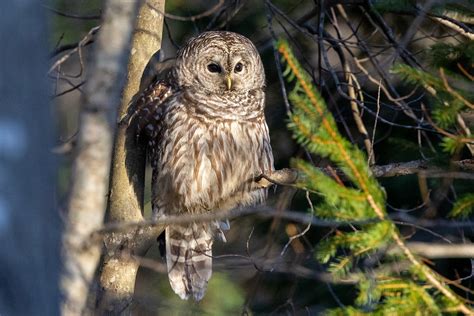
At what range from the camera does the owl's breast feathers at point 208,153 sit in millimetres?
5746

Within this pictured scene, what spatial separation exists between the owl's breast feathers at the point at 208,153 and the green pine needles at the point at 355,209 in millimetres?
2691

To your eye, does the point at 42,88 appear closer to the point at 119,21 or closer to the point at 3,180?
the point at 3,180

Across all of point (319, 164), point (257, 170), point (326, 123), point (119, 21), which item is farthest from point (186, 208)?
point (326, 123)

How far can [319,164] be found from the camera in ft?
17.9

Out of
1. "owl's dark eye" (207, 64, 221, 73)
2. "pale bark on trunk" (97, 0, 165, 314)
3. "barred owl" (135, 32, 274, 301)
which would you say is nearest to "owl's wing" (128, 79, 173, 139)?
"barred owl" (135, 32, 274, 301)

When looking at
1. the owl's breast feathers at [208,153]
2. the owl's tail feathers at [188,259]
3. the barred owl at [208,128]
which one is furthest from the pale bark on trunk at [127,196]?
the owl's tail feathers at [188,259]

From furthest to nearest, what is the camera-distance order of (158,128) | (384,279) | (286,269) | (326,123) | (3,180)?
(158,128)
(286,269)
(384,279)
(326,123)
(3,180)

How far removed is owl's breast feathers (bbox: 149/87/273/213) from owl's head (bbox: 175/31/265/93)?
153 mm

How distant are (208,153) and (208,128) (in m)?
0.17

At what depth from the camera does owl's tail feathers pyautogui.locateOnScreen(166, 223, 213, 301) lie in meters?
6.41

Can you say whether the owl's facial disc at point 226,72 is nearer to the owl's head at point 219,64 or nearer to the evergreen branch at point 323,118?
the owl's head at point 219,64

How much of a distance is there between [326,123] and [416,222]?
0.54 metres

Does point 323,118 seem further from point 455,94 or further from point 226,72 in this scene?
point 226,72

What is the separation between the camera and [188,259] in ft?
21.2
